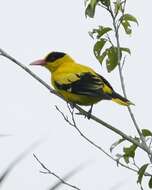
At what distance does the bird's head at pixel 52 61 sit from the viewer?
18.2 feet

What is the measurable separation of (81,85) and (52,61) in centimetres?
87

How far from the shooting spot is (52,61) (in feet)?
18.4

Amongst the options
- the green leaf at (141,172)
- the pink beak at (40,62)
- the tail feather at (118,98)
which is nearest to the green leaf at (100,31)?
the tail feather at (118,98)

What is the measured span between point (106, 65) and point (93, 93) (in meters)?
1.02

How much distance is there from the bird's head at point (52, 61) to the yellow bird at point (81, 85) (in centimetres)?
6

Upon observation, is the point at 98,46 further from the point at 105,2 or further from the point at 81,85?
the point at 81,85

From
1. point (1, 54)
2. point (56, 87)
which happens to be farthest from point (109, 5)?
point (56, 87)

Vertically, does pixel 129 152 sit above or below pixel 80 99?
above

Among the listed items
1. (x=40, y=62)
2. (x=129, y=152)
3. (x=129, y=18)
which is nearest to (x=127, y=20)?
(x=129, y=18)

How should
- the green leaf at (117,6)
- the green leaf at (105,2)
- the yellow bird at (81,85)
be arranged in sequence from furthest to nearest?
the yellow bird at (81,85) → the green leaf at (117,6) → the green leaf at (105,2)

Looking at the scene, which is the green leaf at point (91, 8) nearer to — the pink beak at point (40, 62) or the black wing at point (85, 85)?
the black wing at point (85, 85)

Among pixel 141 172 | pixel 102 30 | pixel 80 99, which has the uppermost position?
pixel 102 30

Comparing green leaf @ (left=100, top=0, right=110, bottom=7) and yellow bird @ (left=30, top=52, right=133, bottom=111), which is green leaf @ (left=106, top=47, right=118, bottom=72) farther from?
yellow bird @ (left=30, top=52, right=133, bottom=111)

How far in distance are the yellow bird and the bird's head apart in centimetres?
6
